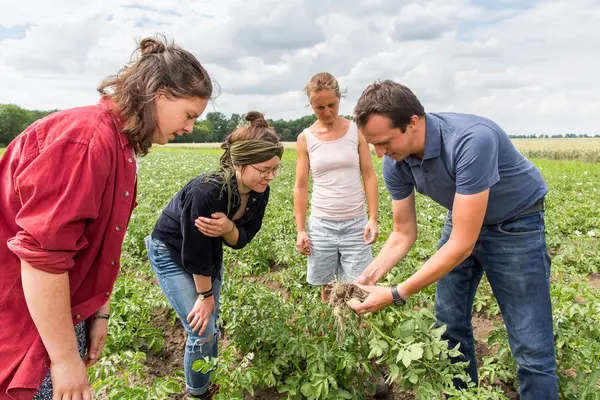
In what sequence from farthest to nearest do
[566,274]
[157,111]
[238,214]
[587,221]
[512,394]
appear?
1. [587,221]
2. [566,274]
3. [512,394]
4. [238,214]
5. [157,111]

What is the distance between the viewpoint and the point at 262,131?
2.51 meters

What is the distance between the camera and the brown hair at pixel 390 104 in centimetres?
229

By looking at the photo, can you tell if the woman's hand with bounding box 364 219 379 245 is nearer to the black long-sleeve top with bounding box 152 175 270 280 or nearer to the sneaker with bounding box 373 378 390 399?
the sneaker with bounding box 373 378 390 399

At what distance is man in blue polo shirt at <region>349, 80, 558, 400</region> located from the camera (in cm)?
223

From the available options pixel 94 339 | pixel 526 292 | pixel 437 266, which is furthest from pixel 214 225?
pixel 526 292

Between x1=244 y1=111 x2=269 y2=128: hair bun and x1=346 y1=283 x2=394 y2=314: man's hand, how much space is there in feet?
3.60

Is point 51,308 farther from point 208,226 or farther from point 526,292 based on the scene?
point 526,292

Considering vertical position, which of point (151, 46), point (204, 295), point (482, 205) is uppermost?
point (151, 46)

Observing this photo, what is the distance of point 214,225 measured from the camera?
2.37 meters

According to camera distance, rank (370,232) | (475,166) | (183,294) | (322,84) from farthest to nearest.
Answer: (370,232) → (322,84) → (183,294) → (475,166)

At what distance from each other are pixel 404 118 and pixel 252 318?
4.88 feet

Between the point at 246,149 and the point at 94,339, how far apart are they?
3.88ft

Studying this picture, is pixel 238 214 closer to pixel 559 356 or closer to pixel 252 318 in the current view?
pixel 252 318

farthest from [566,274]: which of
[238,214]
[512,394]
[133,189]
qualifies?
[133,189]
